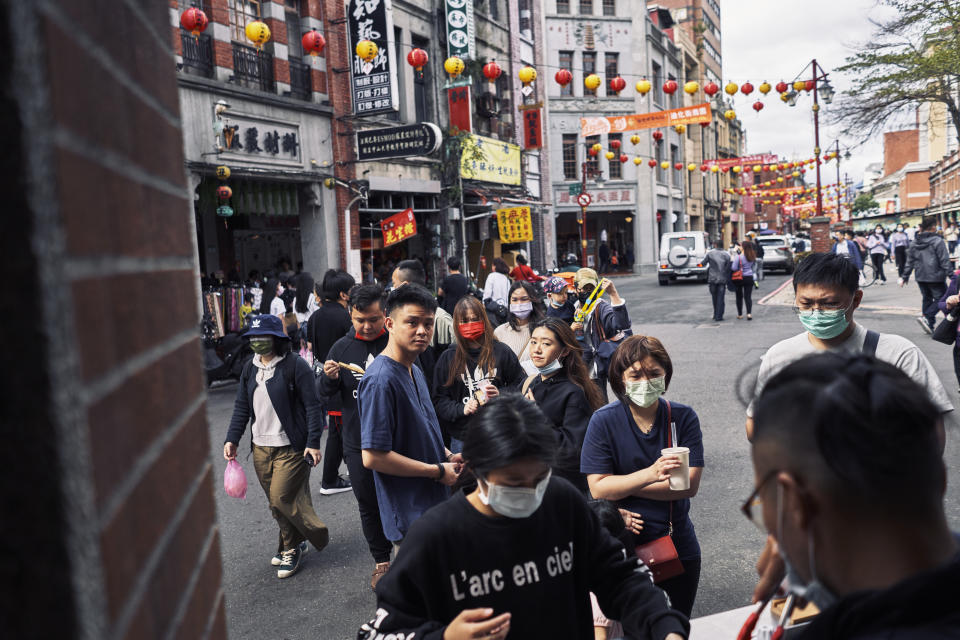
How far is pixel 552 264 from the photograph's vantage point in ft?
96.2

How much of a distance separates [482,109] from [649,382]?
2113 centimetres

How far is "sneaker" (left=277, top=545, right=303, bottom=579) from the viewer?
4797 millimetres

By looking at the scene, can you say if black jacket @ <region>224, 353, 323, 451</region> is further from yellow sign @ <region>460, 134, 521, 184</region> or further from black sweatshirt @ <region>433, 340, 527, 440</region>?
yellow sign @ <region>460, 134, 521, 184</region>

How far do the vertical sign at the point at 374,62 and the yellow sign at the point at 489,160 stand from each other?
4570mm

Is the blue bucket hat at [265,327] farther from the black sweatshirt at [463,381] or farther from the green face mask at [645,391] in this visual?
the green face mask at [645,391]

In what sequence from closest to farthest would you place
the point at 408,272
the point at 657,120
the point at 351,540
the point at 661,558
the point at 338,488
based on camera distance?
the point at 661,558 → the point at 351,540 → the point at 338,488 → the point at 408,272 → the point at 657,120

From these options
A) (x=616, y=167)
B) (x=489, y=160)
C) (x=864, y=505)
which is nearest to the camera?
(x=864, y=505)

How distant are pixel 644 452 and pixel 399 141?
13.5m

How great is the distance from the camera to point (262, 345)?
491 centimetres

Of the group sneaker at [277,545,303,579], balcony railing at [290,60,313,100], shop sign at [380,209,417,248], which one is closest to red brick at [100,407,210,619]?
sneaker at [277,545,303,579]

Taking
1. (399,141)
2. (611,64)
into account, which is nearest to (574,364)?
(399,141)

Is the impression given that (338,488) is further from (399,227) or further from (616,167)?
(616,167)

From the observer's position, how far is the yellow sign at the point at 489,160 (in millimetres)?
20438

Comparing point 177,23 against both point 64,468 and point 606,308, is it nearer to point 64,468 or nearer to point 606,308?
point 606,308
